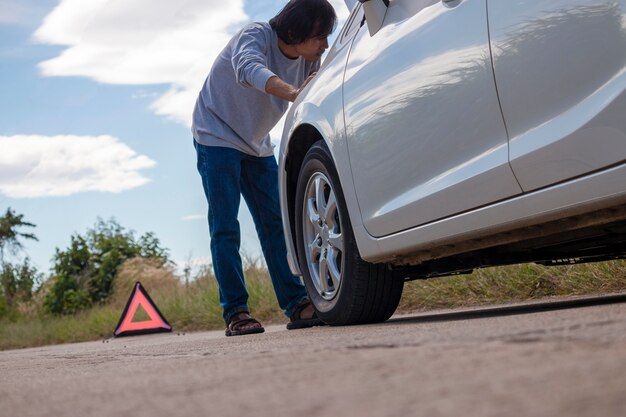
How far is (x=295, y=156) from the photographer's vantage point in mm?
4730

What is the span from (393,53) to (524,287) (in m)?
2.52

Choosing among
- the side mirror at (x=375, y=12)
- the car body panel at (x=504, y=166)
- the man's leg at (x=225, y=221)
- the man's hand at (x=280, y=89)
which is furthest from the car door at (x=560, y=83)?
the man's leg at (x=225, y=221)

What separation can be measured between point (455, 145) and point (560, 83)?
1.71 ft

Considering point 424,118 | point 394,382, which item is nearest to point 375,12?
point 424,118

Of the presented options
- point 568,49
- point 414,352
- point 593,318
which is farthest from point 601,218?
point 414,352

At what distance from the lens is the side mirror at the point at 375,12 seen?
384 centimetres

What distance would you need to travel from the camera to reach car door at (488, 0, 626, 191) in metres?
2.64

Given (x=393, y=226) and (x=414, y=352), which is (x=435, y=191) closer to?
(x=393, y=226)

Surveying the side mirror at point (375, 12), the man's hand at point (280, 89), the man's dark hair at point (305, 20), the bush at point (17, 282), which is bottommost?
the bush at point (17, 282)

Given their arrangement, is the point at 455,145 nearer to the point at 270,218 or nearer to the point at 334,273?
the point at 334,273

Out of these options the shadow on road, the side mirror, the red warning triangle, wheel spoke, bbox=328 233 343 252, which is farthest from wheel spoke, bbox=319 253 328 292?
the red warning triangle

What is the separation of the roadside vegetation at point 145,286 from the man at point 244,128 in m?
1.18

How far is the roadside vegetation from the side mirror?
6.88 ft

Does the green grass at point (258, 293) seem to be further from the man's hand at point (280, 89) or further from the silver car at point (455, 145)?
the man's hand at point (280, 89)
